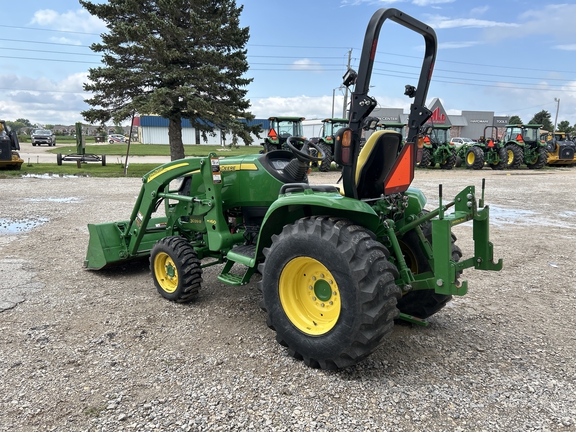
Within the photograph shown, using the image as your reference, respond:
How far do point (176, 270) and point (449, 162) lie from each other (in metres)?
21.7

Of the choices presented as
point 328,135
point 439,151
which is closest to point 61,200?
point 328,135

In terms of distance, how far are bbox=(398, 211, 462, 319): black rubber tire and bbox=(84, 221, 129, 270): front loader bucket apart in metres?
3.43

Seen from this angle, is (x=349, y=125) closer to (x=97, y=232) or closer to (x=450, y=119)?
(x=97, y=232)

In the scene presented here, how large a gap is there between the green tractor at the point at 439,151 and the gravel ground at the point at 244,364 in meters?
18.7

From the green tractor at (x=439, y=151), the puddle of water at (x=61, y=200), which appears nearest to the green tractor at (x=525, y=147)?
the green tractor at (x=439, y=151)

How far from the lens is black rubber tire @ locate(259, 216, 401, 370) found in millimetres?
2990

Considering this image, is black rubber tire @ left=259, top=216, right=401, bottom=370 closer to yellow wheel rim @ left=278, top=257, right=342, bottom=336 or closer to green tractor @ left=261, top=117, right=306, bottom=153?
yellow wheel rim @ left=278, top=257, right=342, bottom=336

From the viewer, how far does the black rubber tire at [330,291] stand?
299 cm

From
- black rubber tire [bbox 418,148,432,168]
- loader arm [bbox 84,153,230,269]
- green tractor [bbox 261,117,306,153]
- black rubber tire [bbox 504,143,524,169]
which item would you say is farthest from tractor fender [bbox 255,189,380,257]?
black rubber tire [bbox 504,143,524,169]

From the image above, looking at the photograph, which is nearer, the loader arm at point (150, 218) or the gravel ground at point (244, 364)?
the gravel ground at point (244, 364)

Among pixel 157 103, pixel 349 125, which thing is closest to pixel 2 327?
pixel 349 125

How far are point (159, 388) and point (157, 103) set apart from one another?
656 inches

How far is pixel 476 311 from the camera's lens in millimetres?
4504

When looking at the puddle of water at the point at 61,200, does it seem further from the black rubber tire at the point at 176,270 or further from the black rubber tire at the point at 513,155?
the black rubber tire at the point at 513,155
